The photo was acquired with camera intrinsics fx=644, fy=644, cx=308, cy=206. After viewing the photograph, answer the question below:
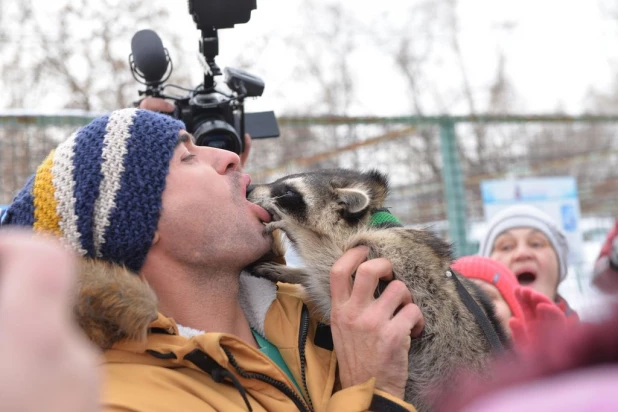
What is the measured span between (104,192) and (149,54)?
1001 mm

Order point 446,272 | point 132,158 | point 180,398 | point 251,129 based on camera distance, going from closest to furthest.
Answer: point 180,398, point 132,158, point 446,272, point 251,129

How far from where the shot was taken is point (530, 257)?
3.93m

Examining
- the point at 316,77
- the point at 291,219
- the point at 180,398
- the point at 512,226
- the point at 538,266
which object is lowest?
the point at 180,398

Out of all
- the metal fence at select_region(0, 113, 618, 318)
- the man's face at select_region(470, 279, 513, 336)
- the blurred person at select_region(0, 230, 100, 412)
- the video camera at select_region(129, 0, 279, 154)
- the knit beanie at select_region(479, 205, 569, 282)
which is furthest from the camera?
the metal fence at select_region(0, 113, 618, 318)

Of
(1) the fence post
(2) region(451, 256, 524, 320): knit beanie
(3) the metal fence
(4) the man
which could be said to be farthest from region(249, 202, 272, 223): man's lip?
(1) the fence post

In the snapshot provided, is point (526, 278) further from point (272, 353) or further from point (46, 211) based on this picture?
point (46, 211)

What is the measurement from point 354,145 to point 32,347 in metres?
5.06

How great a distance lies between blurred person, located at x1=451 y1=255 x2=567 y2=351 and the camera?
2.95 metres

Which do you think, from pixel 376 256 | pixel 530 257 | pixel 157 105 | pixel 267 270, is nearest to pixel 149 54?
pixel 157 105

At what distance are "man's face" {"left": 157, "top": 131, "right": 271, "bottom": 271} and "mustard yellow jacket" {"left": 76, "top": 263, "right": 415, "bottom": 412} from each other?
29 centimetres

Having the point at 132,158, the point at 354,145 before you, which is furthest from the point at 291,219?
the point at 354,145

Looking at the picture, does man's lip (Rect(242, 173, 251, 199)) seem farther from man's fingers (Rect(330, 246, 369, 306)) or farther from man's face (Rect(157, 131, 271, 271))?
man's fingers (Rect(330, 246, 369, 306))

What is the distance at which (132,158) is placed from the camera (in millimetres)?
2043

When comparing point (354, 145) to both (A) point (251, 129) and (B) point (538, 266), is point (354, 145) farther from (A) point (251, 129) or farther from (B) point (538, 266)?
(A) point (251, 129)
